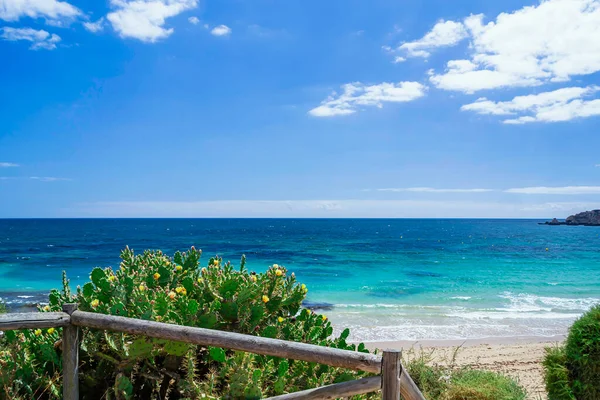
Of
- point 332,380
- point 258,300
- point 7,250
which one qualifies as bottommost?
point 7,250

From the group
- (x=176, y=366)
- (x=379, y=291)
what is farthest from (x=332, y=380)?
(x=379, y=291)

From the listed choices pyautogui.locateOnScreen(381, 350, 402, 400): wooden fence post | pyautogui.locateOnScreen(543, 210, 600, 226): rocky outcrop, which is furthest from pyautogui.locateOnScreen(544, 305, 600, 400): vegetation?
pyautogui.locateOnScreen(543, 210, 600, 226): rocky outcrop

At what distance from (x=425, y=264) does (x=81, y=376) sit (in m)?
33.1

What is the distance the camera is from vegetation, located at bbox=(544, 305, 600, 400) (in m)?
4.83

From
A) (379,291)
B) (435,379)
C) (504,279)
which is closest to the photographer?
(435,379)

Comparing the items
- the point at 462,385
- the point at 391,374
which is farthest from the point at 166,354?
the point at 462,385

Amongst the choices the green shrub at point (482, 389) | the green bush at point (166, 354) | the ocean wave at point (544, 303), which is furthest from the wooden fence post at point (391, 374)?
the ocean wave at point (544, 303)

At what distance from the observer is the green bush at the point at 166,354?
3279 mm

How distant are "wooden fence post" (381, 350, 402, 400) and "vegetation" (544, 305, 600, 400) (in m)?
3.44

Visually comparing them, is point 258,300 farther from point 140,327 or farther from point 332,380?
point 140,327

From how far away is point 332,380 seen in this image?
370 centimetres

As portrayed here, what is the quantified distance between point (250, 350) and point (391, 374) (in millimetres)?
880

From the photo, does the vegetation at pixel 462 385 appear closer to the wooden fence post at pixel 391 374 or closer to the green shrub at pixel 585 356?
the green shrub at pixel 585 356

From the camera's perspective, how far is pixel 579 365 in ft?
16.4
